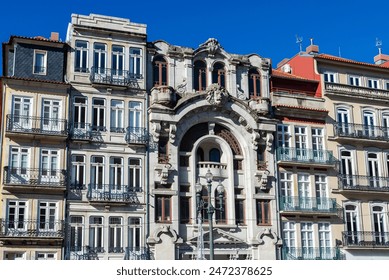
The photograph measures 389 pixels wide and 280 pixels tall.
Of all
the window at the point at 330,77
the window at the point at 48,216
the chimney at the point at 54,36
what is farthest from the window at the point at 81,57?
the window at the point at 330,77

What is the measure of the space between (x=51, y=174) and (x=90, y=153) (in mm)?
2407

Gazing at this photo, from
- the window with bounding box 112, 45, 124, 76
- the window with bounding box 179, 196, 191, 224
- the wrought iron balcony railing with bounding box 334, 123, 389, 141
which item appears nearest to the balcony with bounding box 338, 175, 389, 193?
the wrought iron balcony railing with bounding box 334, 123, 389, 141

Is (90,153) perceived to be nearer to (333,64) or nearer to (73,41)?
(73,41)

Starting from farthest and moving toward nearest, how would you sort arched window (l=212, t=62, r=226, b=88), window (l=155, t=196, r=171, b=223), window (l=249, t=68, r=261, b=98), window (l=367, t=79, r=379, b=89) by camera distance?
window (l=367, t=79, r=379, b=89)
window (l=249, t=68, r=261, b=98)
arched window (l=212, t=62, r=226, b=88)
window (l=155, t=196, r=171, b=223)

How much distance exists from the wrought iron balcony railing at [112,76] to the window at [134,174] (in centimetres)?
442

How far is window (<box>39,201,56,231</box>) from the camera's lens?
31.5m

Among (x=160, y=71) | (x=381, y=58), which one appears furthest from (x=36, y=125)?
(x=381, y=58)

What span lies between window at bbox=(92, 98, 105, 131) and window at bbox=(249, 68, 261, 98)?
31.1 feet

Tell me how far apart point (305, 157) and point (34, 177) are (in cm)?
1617

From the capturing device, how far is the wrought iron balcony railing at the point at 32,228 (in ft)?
101

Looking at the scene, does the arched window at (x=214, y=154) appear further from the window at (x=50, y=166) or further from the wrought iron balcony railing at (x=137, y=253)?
the window at (x=50, y=166)

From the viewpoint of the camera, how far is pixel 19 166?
31906 millimetres

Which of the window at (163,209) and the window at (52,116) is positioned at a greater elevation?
the window at (52,116)

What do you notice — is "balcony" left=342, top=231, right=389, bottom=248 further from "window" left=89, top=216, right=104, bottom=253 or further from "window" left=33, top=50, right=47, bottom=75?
"window" left=33, top=50, right=47, bottom=75
